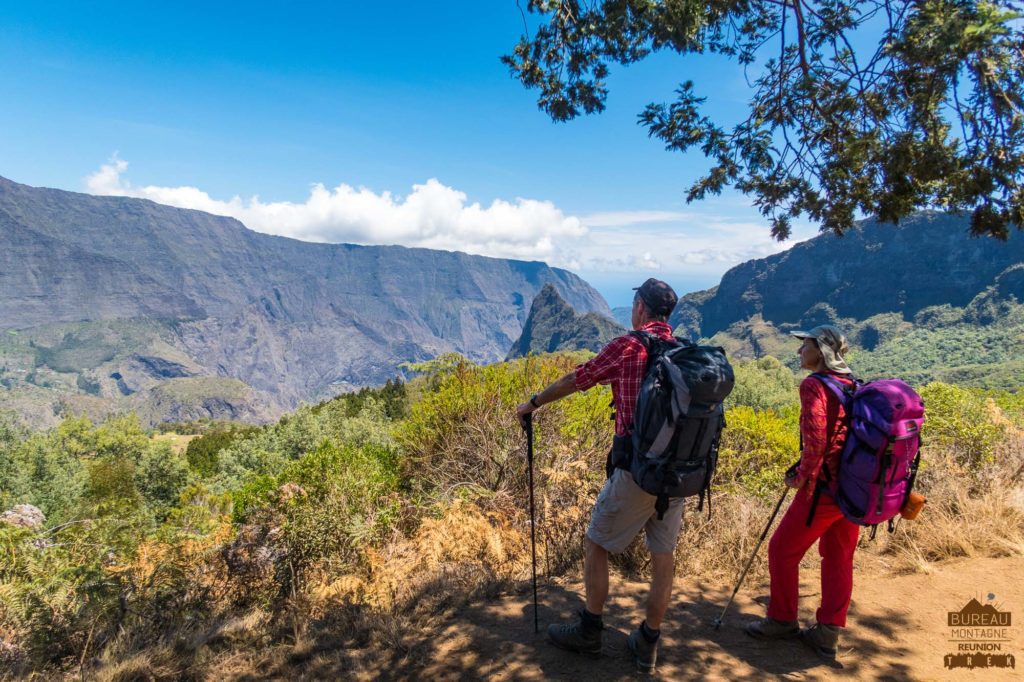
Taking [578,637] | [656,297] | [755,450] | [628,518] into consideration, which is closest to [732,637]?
[578,637]

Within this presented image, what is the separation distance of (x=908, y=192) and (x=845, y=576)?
298 cm

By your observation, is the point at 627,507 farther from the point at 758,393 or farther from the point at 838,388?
the point at 758,393

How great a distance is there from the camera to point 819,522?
3131mm

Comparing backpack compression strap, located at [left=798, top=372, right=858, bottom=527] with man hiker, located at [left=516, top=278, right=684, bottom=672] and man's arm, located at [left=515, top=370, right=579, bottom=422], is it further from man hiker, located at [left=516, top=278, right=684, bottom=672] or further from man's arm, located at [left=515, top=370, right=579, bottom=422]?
man's arm, located at [left=515, top=370, right=579, bottom=422]

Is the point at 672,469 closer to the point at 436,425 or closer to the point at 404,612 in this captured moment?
the point at 404,612

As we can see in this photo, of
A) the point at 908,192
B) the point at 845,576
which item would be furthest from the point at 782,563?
the point at 908,192

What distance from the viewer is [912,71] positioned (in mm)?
3611

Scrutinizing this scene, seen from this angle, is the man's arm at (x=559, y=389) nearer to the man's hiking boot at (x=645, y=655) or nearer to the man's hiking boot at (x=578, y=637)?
the man's hiking boot at (x=578, y=637)

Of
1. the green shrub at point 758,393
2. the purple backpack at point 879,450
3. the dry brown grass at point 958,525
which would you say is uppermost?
the purple backpack at point 879,450

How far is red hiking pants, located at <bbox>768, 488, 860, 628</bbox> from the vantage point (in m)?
3.12

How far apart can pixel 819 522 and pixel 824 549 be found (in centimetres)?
23

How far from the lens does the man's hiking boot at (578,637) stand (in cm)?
309

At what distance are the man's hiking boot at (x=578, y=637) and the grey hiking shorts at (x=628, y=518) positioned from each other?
58 centimetres

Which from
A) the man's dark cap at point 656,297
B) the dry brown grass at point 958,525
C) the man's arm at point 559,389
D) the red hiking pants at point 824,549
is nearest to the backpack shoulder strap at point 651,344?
the man's dark cap at point 656,297
